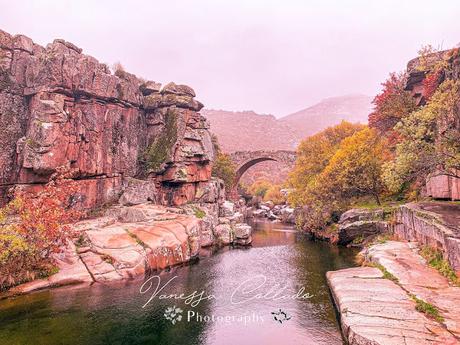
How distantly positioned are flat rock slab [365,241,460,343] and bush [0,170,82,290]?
1607cm

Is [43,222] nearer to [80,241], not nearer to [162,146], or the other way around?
[80,241]

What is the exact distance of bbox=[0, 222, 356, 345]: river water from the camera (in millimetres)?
10516

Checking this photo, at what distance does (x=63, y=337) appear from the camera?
10328 millimetres

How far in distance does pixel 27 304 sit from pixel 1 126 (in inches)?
627

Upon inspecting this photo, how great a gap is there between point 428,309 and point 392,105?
22.1 metres

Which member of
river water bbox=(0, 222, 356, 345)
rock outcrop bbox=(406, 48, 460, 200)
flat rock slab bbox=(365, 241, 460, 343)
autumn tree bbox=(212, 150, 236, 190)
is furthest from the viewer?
autumn tree bbox=(212, 150, 236, 190)

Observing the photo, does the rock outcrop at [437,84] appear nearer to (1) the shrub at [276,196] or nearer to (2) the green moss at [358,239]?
(2) the green moss at [358,239]

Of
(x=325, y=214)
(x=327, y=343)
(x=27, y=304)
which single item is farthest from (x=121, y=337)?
(x=325, y=214)

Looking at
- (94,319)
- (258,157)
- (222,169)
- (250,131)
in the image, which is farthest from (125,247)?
(250,131)

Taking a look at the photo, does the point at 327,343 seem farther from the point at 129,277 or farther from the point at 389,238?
the point at 389,238

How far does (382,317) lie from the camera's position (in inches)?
364

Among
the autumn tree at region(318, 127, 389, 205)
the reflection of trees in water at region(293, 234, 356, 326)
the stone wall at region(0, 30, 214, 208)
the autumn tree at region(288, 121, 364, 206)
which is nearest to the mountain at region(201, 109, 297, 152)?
the autumn tree at region(288, 121, 364, 206)

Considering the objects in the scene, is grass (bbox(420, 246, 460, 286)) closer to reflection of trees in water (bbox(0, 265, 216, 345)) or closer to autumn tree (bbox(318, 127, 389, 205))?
Answer: reflection of trees in water (bbox(0, 265, 216, 345))

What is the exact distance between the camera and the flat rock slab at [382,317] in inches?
314
